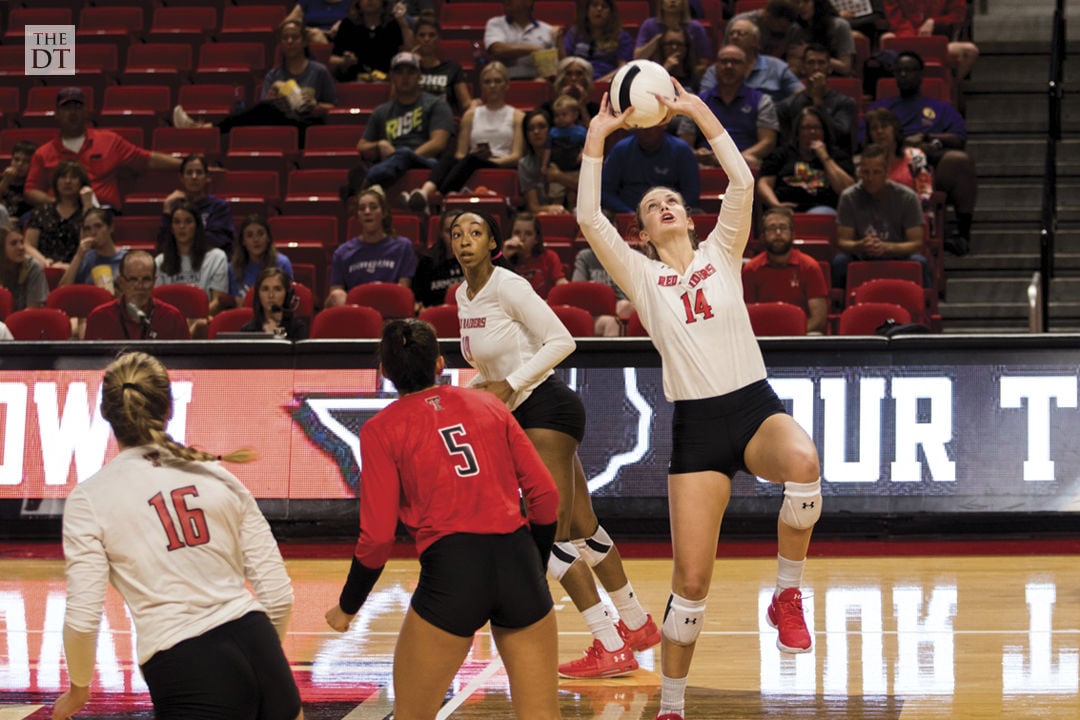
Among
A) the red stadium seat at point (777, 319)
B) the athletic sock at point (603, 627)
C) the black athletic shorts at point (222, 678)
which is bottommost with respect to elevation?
the athletic sock at point (603, 627)

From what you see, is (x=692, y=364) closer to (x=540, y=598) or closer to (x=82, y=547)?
(x=540, y=598)

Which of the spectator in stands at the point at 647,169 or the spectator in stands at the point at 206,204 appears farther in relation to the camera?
the spectator in stands at the point at 206,204

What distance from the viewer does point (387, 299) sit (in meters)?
11.4

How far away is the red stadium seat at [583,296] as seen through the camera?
11.2 metres

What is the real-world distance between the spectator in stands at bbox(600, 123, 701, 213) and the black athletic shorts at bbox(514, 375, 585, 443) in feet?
19.3

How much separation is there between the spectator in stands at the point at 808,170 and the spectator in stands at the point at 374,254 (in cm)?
A: 306

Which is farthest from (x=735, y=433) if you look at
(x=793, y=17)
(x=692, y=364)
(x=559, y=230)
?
(x=793, y=17)

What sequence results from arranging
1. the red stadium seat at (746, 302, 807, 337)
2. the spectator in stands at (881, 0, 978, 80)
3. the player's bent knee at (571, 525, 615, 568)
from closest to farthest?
the player's bent knee at (571, 525, 615, 568)
the red stadium seat at (746, 302, 807, 337)
the spectator in stands at (881, 0, 978, 80)

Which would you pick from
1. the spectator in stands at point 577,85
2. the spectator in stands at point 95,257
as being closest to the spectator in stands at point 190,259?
Result: the spectator in stands at point 95,257

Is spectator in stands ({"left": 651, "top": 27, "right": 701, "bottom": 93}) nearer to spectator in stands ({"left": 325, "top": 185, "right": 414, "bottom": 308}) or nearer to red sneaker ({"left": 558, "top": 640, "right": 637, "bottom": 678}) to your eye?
spectator in stands ({"left": 325, "top": 185, "right": 414, "bottom": 308})

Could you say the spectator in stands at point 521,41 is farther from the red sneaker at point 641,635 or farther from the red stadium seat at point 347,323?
the red sneaker at point 641,635

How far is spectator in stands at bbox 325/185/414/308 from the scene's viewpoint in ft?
39.6

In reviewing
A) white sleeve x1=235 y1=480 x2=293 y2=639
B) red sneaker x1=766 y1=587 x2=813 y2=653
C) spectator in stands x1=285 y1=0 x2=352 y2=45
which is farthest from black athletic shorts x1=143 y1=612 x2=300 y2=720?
spectator in stands x1=285 y1=0 x2=352 y2=45

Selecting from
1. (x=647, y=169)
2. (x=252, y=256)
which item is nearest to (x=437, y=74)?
(x=647, y=169)
